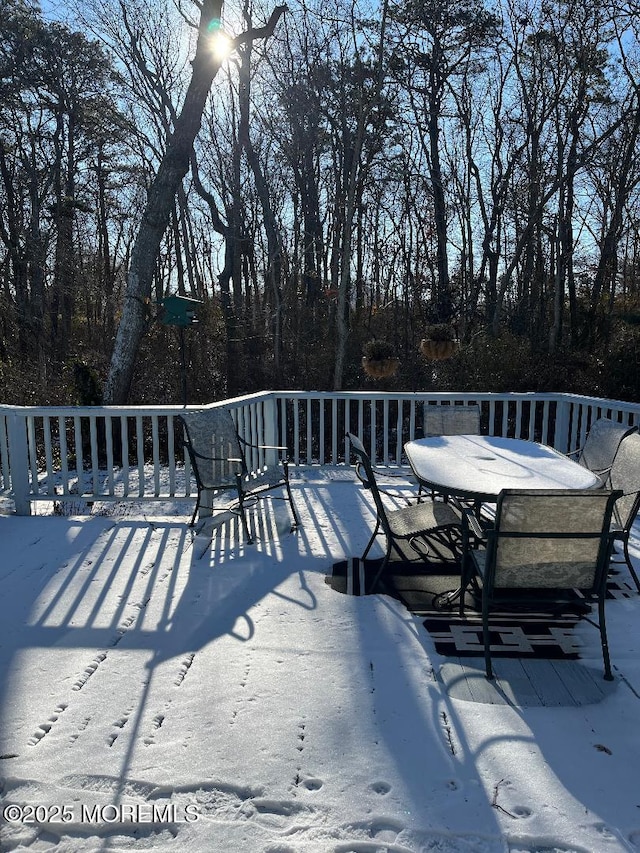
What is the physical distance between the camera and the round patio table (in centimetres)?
286

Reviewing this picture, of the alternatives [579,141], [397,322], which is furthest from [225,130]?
[579,141]

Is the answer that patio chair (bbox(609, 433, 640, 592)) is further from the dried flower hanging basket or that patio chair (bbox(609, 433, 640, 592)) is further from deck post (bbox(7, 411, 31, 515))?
deck post (bbox(7, 411, 31, 515))

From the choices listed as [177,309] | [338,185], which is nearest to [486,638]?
[177,309]

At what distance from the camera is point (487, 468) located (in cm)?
328

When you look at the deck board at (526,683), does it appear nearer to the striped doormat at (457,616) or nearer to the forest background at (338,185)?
the striped doormat at (457,616)

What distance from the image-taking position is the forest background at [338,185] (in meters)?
10.4

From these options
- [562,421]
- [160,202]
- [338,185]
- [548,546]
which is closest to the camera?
[548,546]

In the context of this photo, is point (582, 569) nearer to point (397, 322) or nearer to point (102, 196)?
point (397, 322)

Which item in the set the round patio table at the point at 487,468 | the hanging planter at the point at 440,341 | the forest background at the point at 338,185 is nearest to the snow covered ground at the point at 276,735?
the round patio table at the point at 487,468

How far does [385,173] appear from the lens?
1219 cm

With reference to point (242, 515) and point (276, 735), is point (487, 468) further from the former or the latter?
point (276, 735)

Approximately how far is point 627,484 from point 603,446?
654 millimetres

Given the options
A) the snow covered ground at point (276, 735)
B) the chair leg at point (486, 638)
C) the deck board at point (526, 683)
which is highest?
the chair leg at point (486, 638)

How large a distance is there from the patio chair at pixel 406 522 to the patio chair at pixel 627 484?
0.79 m
